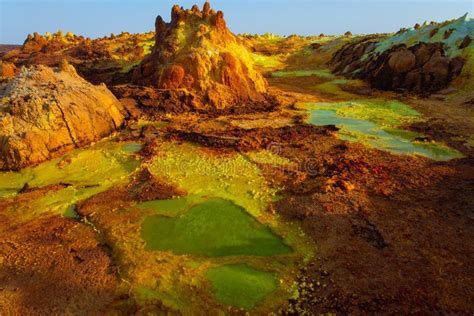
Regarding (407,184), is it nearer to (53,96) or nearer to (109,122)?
(109,122)

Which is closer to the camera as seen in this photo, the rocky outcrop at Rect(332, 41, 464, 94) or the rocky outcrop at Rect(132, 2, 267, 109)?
the rocky outcrop at Rect(132, 2, 267, 109)

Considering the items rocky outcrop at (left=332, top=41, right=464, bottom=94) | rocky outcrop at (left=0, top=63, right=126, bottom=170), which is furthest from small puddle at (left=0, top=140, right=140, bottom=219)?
rocky outcrop at (left=332, top=41, right=464, bottom=94)

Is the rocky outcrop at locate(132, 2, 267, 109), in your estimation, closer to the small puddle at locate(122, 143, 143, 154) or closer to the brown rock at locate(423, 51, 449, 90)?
the small puddle at locate(122, 143, 143, 154)

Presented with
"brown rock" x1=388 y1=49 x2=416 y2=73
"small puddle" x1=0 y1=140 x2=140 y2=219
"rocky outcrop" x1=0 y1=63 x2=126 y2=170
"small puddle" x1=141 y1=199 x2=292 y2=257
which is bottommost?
"small puddle" x1=141 y1=199 x2=292 y2=257

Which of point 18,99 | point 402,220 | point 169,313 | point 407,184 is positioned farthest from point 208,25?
point 169,313

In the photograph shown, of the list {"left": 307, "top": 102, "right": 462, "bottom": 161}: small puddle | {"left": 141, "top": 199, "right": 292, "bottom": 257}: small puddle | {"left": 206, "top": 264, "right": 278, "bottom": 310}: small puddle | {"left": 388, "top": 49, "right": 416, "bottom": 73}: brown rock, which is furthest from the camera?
{"left": 388, "top": 49, "right": 416, "bottom": 73}: brown rock

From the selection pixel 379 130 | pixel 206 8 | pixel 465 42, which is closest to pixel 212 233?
pixel 379 130
